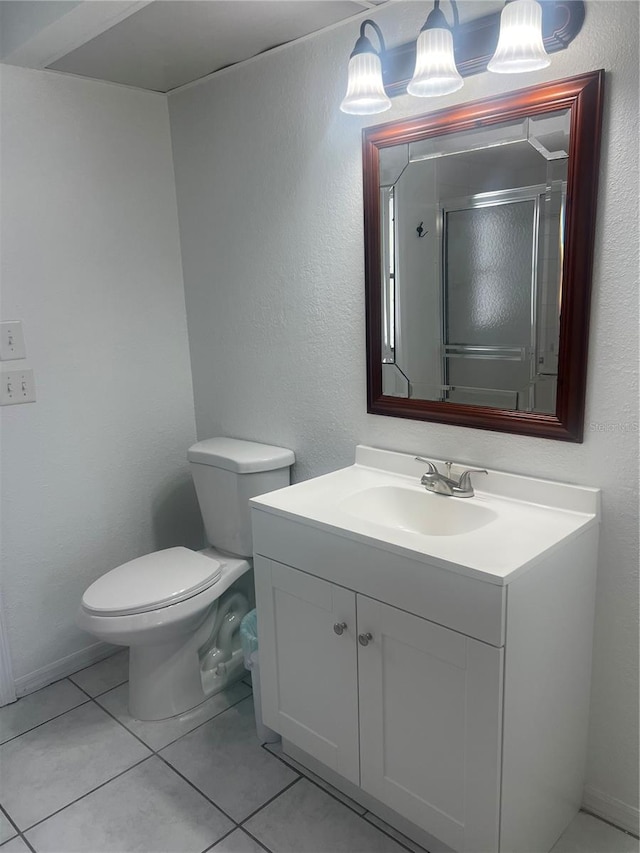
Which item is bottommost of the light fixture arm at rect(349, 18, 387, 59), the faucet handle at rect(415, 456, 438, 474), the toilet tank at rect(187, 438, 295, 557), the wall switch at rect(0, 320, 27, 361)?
the toilet tank at rect(187, 438, 295, 557)

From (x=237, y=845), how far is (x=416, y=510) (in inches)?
37.5

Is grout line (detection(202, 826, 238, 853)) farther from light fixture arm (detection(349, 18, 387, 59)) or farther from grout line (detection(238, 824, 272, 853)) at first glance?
light fixture arm (detection(349, 18, 387, 59))

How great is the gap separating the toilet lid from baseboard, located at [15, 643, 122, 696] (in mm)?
500

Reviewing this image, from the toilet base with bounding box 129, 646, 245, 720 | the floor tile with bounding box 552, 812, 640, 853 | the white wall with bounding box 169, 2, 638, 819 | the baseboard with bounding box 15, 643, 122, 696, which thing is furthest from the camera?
the baseboard with bounding box 15, 643, 122, 696

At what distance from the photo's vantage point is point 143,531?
2.64 meters

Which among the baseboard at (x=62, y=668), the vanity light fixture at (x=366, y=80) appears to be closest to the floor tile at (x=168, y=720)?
the baseboard at (x=62, y=668)

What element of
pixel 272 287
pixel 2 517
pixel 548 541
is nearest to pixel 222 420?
pixel 272 287

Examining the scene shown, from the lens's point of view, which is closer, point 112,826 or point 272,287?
point 112,826

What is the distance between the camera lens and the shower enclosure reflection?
1.58 m

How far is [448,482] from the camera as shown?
5.88ft

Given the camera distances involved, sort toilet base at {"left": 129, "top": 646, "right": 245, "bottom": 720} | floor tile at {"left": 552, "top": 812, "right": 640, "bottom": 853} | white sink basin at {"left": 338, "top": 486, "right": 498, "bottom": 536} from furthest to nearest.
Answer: toilet base at {"left": 129, "top": 646, "right": 245, "bottom": 720} → white sink basin at {"left": 338, "top": 486, "right": 498, "bottom": 536} → floor tile at {"left": 552, "top": 812, "right": 640, "bottom": 853}

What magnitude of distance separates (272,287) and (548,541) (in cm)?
127

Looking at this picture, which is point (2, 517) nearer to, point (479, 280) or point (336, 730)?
point (336, 730)

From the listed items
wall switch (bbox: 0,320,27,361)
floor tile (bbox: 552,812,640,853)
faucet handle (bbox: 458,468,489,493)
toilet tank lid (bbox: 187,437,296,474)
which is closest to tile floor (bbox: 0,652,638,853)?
floor tile (bbox: 552,812,640,853)
